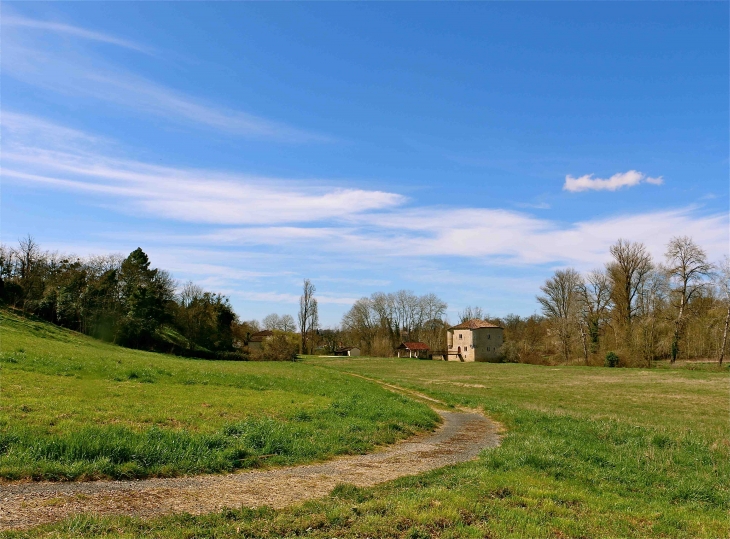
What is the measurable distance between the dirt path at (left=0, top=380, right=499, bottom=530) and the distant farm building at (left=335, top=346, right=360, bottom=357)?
112m

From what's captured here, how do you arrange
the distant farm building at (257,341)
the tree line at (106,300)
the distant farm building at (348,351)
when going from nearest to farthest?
the tree line at (106,300) < the distant farm building at (257,341) < the distant farm building at (348,351)

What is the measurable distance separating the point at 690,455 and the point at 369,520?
11.2 metres

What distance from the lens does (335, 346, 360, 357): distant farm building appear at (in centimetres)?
12356

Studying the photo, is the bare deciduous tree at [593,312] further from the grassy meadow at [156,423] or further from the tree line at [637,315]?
the grassy meadow at [156,423]

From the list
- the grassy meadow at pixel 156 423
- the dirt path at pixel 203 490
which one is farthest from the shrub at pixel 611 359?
the dirt path at pixel 203 490

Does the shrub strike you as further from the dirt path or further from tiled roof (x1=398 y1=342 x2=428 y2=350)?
the dirt path

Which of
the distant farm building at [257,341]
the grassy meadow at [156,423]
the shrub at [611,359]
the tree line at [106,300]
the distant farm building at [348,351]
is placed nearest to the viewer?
the grassy meadow at [156,423]

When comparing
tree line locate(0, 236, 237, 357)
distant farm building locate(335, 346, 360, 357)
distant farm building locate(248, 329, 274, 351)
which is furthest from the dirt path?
distant farm building locate(335, 346, 360, 357)

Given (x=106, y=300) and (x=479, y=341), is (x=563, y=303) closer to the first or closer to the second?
(x=479, y=341)

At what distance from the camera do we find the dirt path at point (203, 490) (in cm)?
668

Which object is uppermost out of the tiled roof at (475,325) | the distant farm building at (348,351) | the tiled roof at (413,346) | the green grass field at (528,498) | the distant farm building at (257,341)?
the tiled roof at (475,325)

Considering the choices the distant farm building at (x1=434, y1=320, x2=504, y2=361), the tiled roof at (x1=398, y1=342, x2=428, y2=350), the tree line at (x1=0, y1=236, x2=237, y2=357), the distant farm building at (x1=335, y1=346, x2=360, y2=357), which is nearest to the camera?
the tree line at (x1=0, y1=236, x2=237, y2=357)

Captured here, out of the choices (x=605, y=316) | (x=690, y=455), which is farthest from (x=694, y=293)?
(x=690, y=455)

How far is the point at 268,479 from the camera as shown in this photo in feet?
29.2
